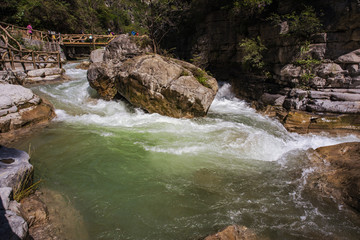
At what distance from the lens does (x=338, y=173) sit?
14.2 feet

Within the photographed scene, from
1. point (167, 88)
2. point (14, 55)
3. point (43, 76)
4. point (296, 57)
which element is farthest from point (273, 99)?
point (14, 55)

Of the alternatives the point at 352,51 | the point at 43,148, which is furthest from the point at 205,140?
the point at 352,51

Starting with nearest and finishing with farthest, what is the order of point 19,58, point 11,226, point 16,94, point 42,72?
1. point 11,226
2. point 16,94
3. point 42,72
4. point 19,58

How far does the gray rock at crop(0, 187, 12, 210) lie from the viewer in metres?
2.64

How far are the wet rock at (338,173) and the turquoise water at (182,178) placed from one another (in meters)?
0.26

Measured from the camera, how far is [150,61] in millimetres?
8219

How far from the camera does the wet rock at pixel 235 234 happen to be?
2683 millimetres

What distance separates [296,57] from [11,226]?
426 inches

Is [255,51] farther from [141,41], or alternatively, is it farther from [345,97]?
[141,41]

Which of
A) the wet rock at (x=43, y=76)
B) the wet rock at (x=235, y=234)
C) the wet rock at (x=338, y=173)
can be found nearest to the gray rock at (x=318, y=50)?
the wet rock at (x=338, y=173)

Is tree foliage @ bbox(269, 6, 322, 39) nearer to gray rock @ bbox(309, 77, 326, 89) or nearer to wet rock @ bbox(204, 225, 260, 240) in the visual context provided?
gray rock @ bbox(309, 77, 326, 89)

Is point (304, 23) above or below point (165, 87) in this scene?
above

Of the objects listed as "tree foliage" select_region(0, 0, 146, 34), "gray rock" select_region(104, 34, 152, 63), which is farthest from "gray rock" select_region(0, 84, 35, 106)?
"tree foliage" select_region(0, 0, 146, 34)

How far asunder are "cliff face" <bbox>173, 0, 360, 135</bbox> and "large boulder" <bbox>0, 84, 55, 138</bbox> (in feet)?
30.0
